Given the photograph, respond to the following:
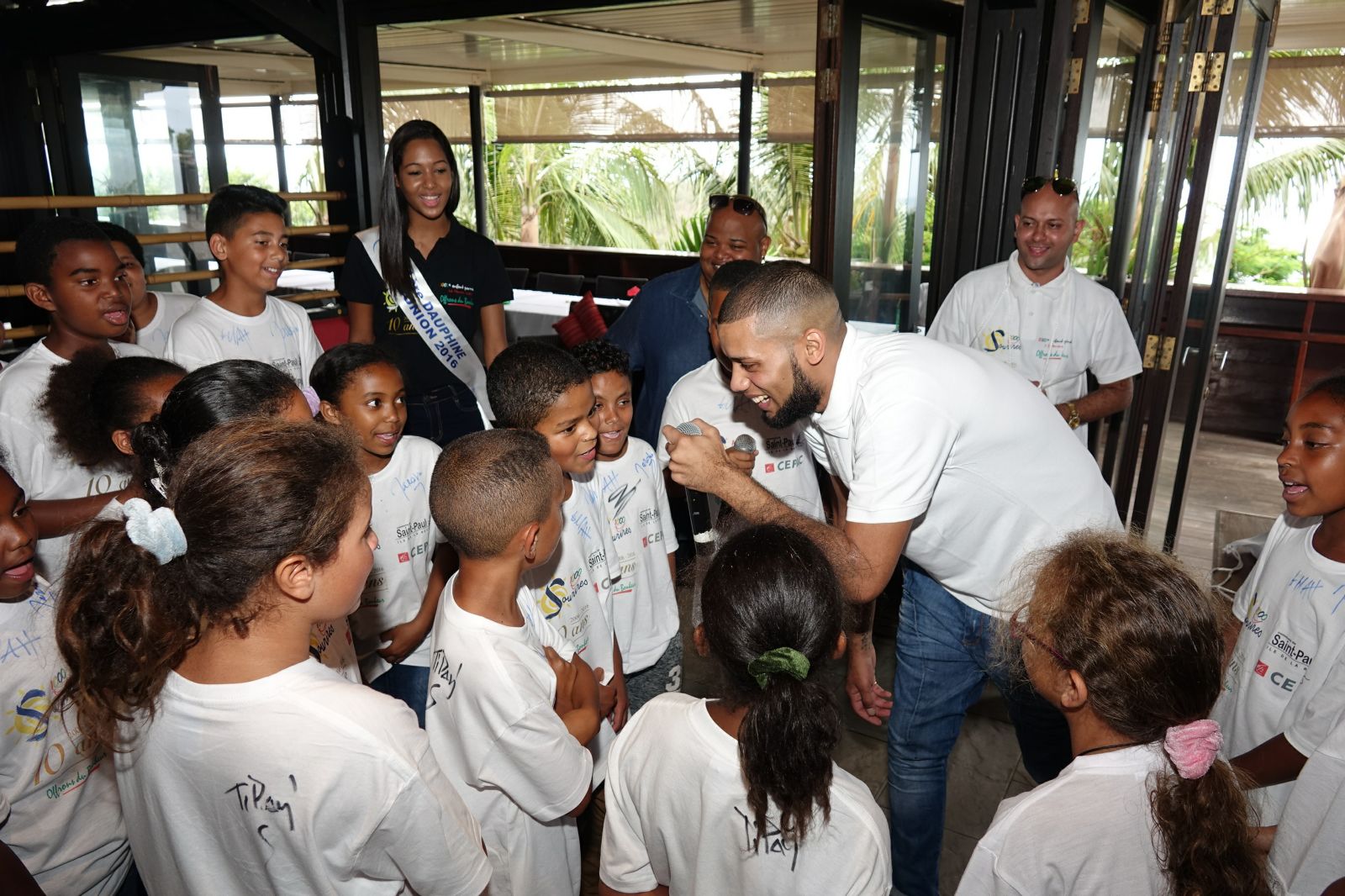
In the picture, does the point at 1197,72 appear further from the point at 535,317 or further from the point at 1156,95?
the point at 535,317

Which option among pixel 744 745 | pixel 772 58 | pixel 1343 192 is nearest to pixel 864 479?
pixel 744 745

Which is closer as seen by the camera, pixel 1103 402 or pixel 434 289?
pixel 434 289

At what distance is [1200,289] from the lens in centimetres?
375

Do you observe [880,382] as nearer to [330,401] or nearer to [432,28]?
[330,401]

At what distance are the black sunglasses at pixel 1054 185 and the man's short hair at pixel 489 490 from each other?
2.06m

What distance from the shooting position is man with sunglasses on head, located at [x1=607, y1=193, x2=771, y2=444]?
2.65 meters

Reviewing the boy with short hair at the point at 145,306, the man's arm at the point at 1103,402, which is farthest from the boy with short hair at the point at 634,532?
the man's arm at the point at 1103,402

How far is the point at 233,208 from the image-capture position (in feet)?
7.72

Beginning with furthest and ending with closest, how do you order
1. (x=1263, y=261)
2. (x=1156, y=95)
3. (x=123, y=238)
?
1. (x=1263, y=261)
2. (x=1156, y=95)
3. (x=123, y=238)

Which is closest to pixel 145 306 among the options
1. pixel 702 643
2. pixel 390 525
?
pixel 390 525

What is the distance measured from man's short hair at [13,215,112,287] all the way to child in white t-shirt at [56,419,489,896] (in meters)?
1.38

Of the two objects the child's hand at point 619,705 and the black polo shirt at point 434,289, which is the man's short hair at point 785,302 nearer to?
the child's hand at point 619,705
